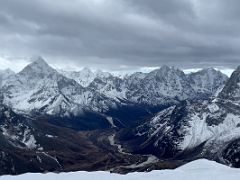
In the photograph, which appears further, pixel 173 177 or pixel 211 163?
pixel 211 163

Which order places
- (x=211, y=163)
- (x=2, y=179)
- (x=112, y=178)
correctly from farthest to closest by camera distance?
(x=211, y=163)
(x=2, y=179)
(x=112, y=178)

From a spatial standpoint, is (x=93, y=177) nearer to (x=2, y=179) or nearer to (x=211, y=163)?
(x=2, y=179)

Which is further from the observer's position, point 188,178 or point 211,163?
point 211,163

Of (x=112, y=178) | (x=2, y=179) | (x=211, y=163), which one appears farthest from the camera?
(x=211, y=163)

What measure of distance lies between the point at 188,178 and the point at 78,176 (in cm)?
2062

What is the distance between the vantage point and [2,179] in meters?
92.8

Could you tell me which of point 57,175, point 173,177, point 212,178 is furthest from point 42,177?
point 212,178

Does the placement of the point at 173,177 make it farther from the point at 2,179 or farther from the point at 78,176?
the point at 2,179

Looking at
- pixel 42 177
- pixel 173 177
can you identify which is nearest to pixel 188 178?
pixel 173 177

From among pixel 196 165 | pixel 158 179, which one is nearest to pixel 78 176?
pixel 158 179

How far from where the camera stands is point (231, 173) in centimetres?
8244

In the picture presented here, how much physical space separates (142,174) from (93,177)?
29.3 feet

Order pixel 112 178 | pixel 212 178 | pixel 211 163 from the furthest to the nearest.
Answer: pixel 211 163
pixel 112 178
pixel 212 178

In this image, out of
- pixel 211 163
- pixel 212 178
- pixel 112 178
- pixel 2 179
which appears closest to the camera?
pixel 212 178
